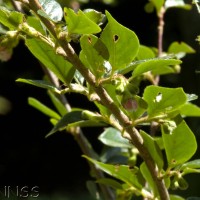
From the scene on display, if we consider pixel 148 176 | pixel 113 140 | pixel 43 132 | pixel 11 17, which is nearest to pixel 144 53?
pixel 113 140

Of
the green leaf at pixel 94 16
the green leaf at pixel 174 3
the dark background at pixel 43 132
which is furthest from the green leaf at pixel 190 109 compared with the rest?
the dark background at pixel 43 132

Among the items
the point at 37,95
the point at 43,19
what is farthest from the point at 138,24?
the point at 43,19

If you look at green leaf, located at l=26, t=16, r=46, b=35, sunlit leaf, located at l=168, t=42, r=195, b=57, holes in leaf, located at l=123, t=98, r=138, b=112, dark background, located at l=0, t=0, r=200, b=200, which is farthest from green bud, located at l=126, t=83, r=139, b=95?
dark background, located at l=0, t=0, r=200, b=200

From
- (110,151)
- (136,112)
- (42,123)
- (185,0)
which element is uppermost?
(136,112)

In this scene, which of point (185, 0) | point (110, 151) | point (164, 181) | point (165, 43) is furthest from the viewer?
point (165, 43)

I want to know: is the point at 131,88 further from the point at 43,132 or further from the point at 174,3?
the point at 43,132

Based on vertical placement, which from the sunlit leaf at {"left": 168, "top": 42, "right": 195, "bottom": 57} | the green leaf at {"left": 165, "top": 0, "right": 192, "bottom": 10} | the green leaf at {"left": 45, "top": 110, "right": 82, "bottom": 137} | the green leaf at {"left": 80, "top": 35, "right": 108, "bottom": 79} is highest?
the green leaf at {"left": 80, "top": 35, "right": 108, "bottom": 79}

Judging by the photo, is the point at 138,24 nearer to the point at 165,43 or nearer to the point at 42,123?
the point at 165,43

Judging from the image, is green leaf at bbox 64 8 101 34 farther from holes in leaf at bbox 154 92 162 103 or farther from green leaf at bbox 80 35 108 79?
holes in leaf at bbox 154 92 162 103

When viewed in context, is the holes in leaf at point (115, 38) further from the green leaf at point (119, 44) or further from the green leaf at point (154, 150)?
the green leaf at point (154, 150)
